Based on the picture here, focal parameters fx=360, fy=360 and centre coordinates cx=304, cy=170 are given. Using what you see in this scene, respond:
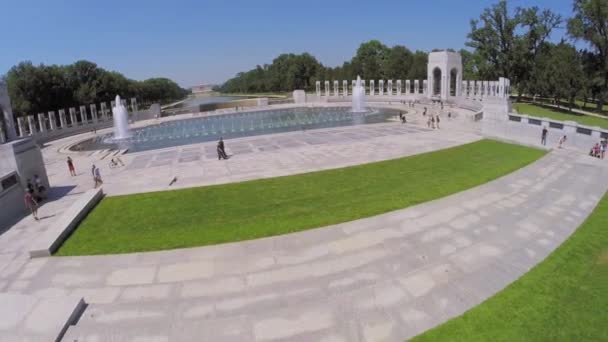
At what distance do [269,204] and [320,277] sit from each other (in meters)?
6.22

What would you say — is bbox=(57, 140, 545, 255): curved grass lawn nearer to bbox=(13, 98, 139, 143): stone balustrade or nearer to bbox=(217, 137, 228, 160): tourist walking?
bbox=(217, 137, 228, 160): tourist walking

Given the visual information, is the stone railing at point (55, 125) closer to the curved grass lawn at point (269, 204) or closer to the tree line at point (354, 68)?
the curved grass lawn at point (269, 204)

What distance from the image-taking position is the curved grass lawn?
1222 centimetres

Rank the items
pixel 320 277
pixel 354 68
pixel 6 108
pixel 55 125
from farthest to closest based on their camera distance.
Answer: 1. pixel 354 68
2. pixel 55 125
3. pixel 6 108
4. pixel 320 277

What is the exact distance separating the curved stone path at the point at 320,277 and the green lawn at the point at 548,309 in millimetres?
350

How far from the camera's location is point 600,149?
2095 centimetres

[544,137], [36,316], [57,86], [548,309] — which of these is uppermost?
[57,86]

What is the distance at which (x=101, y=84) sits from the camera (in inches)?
2773

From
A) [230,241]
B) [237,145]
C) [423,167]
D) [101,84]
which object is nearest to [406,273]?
[230,241]

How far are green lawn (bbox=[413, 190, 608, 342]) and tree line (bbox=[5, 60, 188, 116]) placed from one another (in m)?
69.1

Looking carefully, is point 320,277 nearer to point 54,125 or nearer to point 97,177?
point 97,177

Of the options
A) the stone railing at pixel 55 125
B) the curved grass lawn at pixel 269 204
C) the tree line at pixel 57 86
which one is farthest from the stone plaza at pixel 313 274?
the tree line at pixel 57 86

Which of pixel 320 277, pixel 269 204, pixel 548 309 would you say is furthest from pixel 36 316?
pixel 548 309

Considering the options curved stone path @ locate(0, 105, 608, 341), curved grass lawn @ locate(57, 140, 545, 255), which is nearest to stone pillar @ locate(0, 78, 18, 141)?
curved grass lawn @ locate(57, 140, 545, 255)
